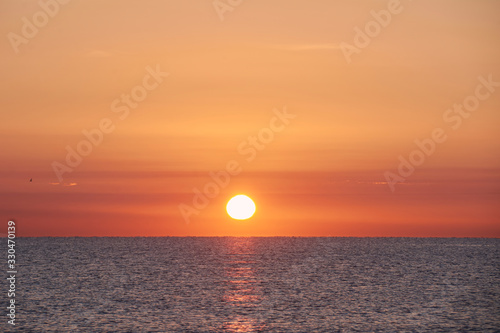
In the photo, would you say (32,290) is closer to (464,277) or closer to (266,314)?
(266,314)

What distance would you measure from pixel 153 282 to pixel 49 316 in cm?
4462

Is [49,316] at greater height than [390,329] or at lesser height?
greater

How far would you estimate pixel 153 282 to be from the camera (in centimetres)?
11381

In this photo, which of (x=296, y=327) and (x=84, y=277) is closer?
(x=296, y=327)

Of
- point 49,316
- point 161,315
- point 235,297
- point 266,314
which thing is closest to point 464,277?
point 235,297

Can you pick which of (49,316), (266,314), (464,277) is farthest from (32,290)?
(464,277)

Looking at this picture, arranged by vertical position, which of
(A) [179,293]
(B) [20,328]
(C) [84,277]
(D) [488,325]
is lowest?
(D) [488,325]

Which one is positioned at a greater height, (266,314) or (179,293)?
(179,293)

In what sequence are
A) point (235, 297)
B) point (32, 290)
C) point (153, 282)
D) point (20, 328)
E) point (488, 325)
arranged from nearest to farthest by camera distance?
point (20, 328), point (488, 325), point (235, 297), point (32, 290), point (153, 282)

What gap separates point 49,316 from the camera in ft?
229

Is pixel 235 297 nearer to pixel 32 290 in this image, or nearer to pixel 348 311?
pixel 348 311

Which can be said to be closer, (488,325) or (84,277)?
(488,325)

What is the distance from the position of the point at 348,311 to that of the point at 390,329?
12.8 meters

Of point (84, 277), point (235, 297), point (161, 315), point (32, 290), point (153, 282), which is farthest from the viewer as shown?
point (84, 277)
